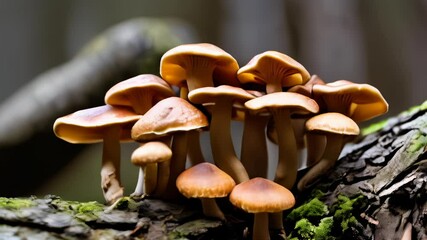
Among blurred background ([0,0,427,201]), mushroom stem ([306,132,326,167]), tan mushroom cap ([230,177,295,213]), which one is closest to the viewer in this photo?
tan mushroom cap ([230,177,295,213])

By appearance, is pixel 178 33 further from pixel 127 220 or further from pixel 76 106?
pixel 127 220

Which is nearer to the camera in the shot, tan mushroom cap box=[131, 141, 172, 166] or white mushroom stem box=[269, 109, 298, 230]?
tan mushroom cap box=[131, 141, 172, 166]

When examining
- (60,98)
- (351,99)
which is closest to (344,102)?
(351,99)

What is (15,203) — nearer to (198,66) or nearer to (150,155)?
(150,155)

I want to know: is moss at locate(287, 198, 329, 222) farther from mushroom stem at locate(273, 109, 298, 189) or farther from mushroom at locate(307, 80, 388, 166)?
mushroom at locate(307, 80, 388, 166)

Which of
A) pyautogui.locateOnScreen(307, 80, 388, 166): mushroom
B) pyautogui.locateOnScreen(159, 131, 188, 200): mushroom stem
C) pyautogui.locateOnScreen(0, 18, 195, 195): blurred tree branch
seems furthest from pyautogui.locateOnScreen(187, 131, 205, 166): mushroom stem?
pyautogui.locateOnScreen(0, 18, 195, 195): blurred tree branch

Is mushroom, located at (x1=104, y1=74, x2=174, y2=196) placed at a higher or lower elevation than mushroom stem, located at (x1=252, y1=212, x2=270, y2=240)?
higher
